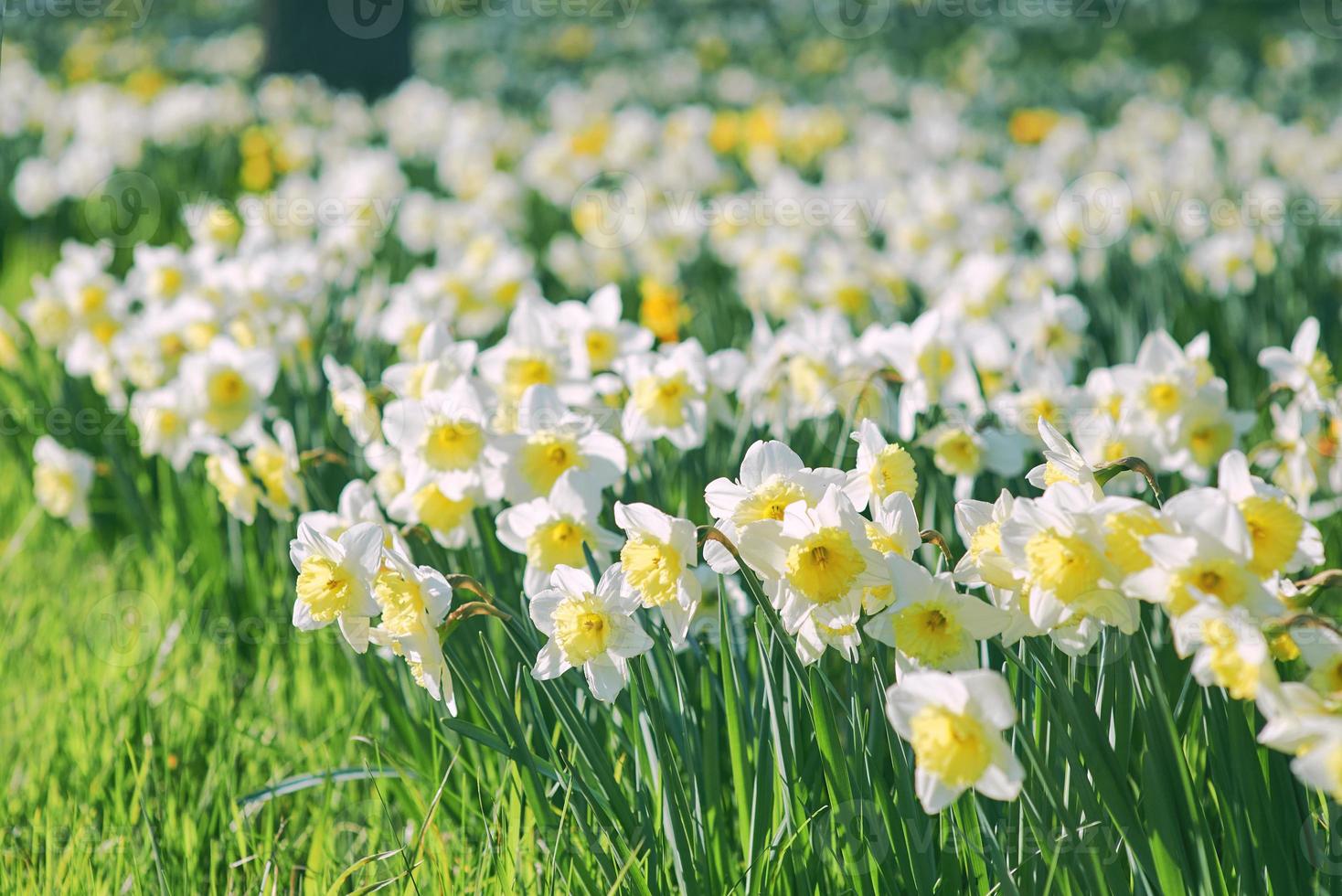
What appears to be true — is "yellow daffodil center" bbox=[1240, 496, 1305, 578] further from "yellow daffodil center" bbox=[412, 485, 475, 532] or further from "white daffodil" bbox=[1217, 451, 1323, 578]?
"yellow daffodil center" bbox=[412, 485, 475, 532]

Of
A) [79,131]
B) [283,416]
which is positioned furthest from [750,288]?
[79,131]

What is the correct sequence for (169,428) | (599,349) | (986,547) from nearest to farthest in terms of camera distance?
1. (986,547)
2. (599,349)
3. (169,428)

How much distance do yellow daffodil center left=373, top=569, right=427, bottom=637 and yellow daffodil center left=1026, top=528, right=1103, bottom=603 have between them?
721 mm

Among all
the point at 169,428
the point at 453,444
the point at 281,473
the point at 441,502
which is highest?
the point at 453,444

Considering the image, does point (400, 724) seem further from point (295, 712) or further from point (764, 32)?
point (764, 32)

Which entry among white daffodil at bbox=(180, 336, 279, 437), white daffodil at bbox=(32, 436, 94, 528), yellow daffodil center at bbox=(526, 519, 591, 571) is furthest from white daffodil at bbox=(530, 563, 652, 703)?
white daffodil at bbox=(32, 436, 94, 528)

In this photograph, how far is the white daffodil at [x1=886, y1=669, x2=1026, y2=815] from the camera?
3.81 ft

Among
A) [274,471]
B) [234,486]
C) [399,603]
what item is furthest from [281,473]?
[399,603]

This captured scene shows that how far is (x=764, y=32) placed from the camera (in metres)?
15.6

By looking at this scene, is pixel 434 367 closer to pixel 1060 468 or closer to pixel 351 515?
pixel 351 515

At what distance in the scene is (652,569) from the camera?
4.62ft

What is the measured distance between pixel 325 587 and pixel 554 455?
0.45 meters

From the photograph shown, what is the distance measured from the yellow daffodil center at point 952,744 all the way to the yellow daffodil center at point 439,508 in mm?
888

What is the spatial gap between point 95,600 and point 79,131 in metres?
4.78
